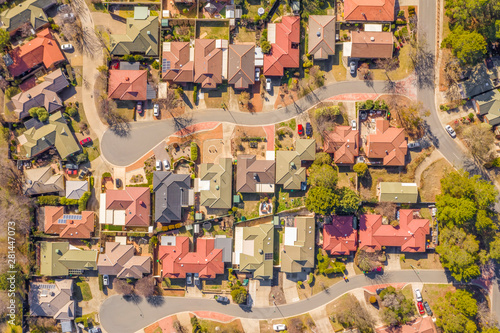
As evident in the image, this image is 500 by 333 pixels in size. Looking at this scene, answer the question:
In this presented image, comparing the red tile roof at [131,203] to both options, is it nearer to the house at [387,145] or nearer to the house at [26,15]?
the house at [26,15]

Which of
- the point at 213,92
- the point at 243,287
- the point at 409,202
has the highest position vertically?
the point at 213,92

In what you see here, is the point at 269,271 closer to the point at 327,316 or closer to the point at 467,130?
the point at 327,316

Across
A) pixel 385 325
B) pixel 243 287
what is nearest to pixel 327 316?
pixel 385 325

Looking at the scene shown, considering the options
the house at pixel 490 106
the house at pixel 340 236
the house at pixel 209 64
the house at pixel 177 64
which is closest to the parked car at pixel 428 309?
the house at pixel 340 236

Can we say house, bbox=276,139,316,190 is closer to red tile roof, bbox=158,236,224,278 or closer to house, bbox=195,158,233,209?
house, bbox=195,158,233,209

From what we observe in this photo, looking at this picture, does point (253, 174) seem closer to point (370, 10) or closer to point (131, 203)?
point (131, 203)
